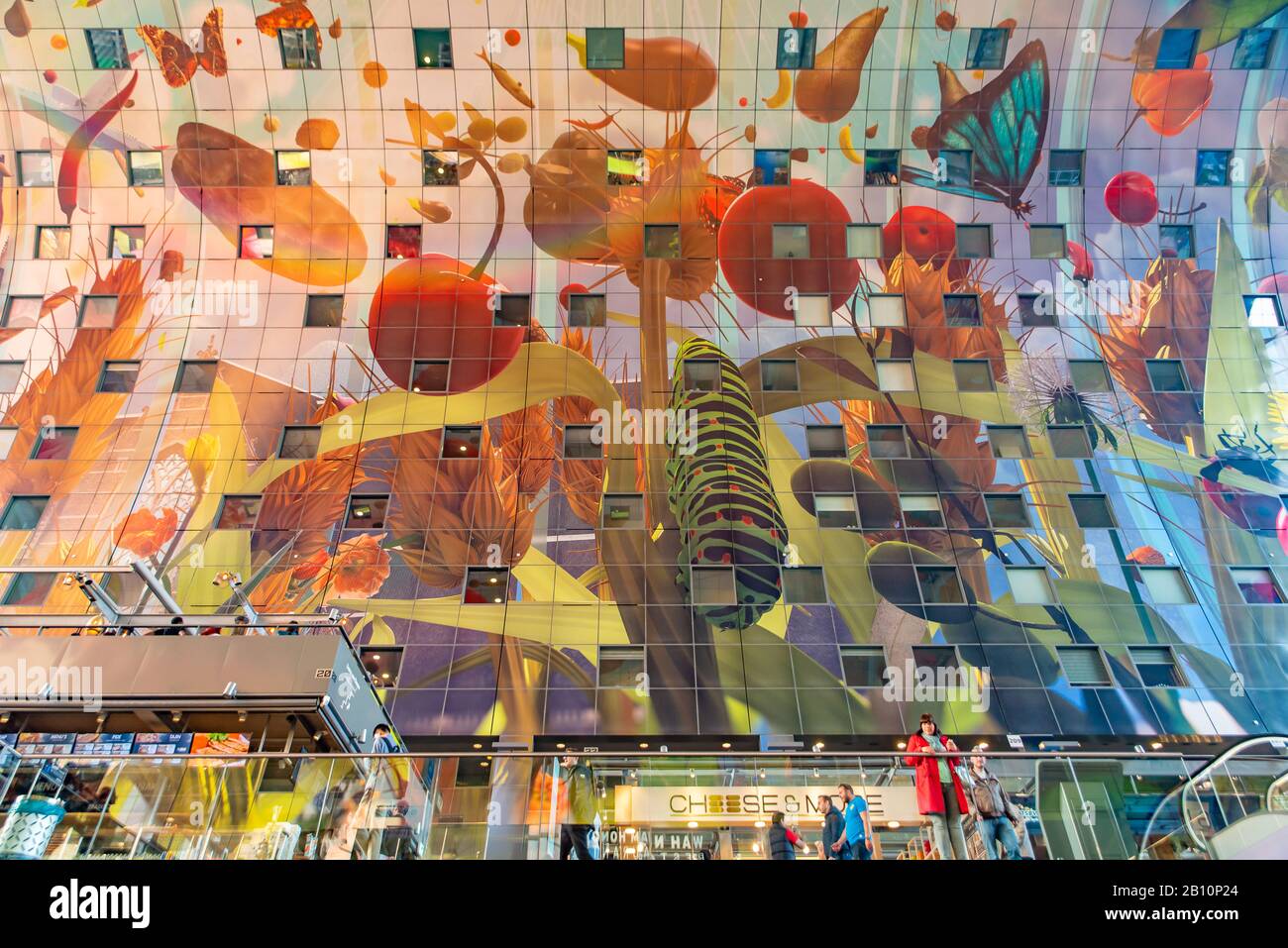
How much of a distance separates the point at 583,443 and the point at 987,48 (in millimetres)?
13738

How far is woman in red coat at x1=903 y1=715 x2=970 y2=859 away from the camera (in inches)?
364

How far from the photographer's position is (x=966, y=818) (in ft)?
30.7

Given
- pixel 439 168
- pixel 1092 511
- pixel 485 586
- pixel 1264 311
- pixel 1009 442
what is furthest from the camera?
pixel 439 168

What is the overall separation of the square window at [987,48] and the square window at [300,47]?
15.7m

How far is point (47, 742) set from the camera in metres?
12.6

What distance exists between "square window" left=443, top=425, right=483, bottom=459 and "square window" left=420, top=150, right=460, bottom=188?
6555 mm

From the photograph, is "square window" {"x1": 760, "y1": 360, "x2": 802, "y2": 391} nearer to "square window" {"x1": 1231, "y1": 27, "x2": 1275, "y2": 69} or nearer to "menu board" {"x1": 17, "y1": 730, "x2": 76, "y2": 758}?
"square window" {"x1": 1231, "y1": 27, "x2": 1275, "y2": 69}

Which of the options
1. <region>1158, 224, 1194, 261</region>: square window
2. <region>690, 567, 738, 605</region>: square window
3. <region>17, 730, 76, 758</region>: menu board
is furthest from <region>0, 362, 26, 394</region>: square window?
<region>1158, 224, 1194, 261</region>: square window

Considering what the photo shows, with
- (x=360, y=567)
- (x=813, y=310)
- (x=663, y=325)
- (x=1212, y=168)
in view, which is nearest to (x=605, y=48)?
(x=663, y=325)

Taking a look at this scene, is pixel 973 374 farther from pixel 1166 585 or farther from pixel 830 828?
pixel 830 828

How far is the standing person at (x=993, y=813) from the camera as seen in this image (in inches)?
358

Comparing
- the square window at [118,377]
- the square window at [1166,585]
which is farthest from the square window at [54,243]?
the square window at [1166,585]

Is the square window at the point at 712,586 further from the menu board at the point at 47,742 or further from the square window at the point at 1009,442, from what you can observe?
the menu board at the point at 47,742

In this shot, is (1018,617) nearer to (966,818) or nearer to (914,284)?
(914,284)
